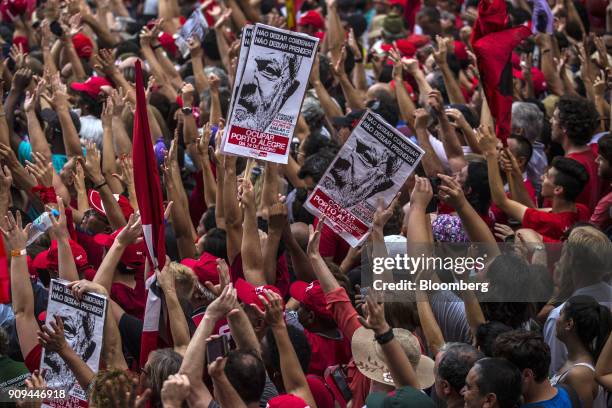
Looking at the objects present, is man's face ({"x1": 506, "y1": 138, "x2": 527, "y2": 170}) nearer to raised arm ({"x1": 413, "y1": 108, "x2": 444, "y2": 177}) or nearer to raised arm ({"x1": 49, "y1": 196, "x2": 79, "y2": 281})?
raised arm ({"x1": 413, "y1": 108, "x2": 444, "y2": 177})

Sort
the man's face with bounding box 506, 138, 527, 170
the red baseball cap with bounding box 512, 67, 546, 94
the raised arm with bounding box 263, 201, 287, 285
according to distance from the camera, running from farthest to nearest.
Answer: the red baseball cap with bounding box 512, 67, 546, 94, the man's face with bounding box 506, 138, 527, 170, the raised arm with bounding box 263, 201, 287, 285

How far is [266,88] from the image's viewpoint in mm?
6734

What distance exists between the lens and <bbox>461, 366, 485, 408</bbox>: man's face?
15.0 feet

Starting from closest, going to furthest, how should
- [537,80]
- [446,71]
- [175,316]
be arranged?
[175,316] → [446,71] → [537,80]

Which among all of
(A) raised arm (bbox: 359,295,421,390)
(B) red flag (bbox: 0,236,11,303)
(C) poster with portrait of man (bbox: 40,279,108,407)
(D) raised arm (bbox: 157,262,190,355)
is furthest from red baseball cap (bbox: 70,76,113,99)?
(A) raised arm (bbox: 359,295,421,390)

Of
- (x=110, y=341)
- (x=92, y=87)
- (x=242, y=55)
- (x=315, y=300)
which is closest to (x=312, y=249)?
(x=315, y=300)

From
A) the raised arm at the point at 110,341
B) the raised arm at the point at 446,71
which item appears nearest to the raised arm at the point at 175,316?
the raised arm at the point at 110,341

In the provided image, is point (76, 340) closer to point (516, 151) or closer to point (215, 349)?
point (215, 349)

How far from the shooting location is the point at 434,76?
10.8 metres

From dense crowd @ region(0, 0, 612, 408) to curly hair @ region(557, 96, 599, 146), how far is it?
0.05 feet

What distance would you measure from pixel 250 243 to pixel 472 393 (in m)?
2.19

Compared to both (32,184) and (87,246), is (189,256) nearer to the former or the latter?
(87,246)

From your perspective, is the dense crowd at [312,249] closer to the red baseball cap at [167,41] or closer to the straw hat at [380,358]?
the straw hat at [380,358]

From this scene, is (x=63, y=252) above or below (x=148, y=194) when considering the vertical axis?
below
